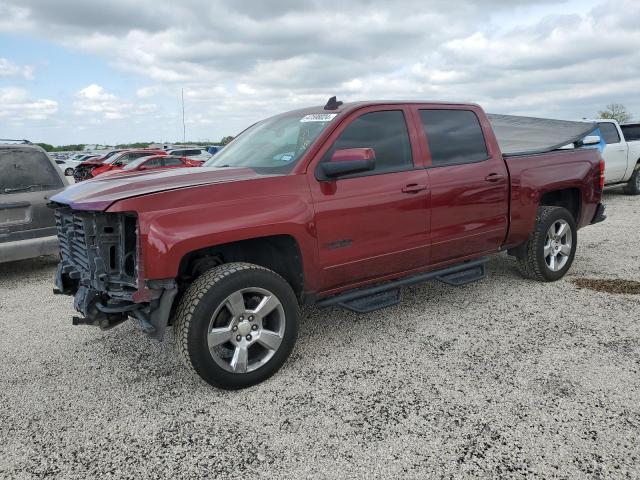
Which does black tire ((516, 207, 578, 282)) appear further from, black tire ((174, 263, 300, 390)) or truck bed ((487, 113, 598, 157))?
black tire ((174, 263, 300, 390))

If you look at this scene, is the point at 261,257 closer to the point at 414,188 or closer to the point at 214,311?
the point at 214,311

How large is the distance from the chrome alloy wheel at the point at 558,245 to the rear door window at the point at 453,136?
1.30 m

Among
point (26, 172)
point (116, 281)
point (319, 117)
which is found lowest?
point (116, 281)

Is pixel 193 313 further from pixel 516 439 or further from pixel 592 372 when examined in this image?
pixel 592 372

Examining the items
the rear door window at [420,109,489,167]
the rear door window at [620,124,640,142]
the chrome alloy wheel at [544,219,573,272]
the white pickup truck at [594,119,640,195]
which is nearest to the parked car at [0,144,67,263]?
the rear door window at [420,109,489,167]

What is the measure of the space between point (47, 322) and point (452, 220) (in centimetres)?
383

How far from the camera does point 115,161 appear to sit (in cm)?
1905

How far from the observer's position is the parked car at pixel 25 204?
19.0 feet

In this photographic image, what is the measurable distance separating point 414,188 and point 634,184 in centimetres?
1133

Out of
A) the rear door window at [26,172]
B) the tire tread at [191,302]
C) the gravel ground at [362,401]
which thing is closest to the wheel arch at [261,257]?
the tire tread at [191,302]

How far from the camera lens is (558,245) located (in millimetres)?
5305

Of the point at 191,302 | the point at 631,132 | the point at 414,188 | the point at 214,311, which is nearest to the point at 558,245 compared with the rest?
the point at 414,188

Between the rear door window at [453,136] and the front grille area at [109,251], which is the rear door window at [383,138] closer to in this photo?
the rear door window at [453,136]

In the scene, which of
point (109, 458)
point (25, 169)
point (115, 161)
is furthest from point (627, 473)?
point (115, 161)
